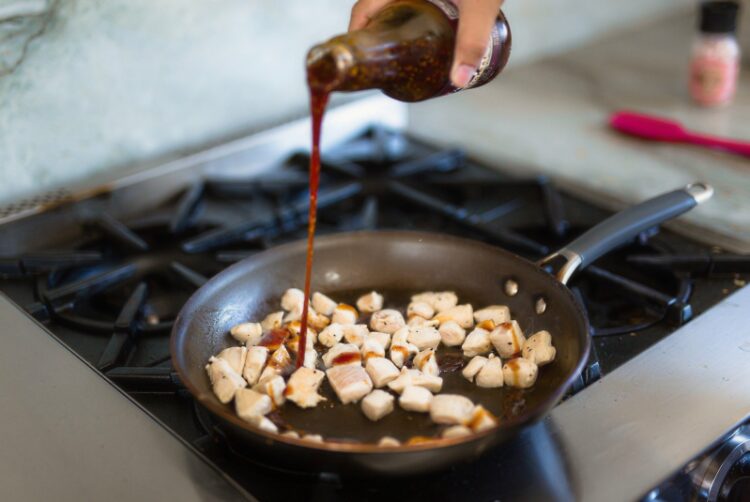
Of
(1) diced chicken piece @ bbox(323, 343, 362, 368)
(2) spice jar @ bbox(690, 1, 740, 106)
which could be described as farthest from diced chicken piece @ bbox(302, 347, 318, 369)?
(2) spice jar @ bbox(690, 1, 740, 106)

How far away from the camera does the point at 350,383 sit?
0.76 m

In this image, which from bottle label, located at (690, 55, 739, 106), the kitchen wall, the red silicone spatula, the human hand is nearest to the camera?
the human hand

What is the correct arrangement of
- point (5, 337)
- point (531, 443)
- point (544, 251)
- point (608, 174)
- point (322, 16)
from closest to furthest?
1. point (531, 443)
2. point (5, 337)
3. point (544, 251)
4. point (608, 174)
5. point (322, 16)

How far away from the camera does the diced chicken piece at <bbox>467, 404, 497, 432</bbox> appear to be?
0.67 m

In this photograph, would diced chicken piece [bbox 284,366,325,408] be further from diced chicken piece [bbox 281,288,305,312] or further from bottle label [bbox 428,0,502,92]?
bottle label [bbox 428,0,502,92]

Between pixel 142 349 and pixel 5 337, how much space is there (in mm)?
155

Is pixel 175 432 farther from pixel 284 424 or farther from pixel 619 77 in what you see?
pixel 619 77

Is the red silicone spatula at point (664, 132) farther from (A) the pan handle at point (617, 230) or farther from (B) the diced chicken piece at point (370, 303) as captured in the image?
(B) the diced chicken piece at point (370, 303)

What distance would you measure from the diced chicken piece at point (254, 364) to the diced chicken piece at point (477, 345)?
0.22m

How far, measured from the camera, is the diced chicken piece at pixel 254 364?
30.3 inches

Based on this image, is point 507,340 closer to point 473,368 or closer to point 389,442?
point 473,368

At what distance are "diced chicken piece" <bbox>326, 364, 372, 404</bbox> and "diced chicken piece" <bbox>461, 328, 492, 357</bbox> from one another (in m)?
0.12

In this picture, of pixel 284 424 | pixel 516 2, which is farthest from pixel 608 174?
pixel 284 424

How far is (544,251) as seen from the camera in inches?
40.6
